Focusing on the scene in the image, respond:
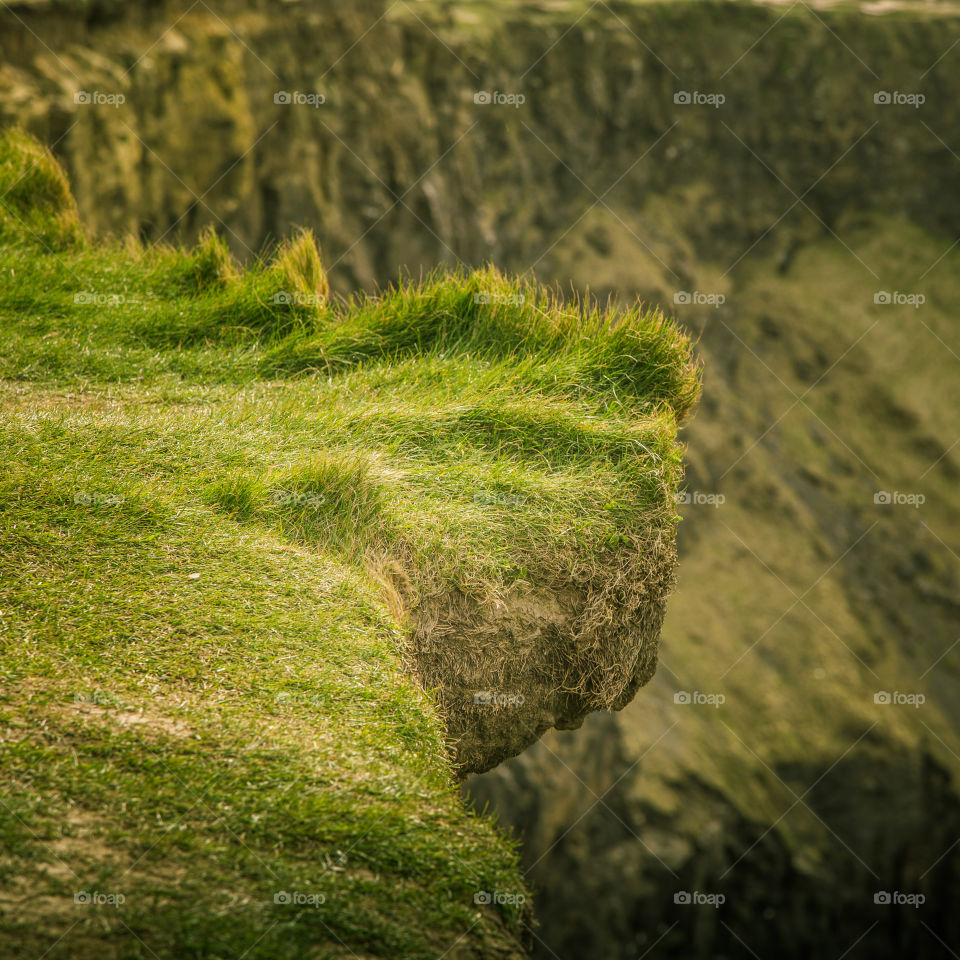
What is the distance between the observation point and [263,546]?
459 centimetres

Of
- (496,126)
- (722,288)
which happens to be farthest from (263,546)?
(722,288)

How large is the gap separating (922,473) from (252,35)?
1627 cm

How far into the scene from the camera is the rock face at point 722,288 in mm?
15862

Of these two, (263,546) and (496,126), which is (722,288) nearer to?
(496,126)

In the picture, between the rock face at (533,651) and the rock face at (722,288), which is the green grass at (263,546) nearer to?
the rock face at (533,651)

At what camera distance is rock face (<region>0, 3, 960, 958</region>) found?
624 inches

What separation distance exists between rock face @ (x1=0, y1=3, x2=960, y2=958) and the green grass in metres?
6.87

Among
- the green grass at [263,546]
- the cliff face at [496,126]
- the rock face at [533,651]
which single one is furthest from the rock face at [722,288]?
the rock face at [533,651]

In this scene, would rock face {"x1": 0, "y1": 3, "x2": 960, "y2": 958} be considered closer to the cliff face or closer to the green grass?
the cliff face

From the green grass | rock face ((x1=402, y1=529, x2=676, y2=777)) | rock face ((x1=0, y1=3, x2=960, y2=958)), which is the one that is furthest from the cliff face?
rock face ((x1=402, y1=529, x2=676, y2=777))

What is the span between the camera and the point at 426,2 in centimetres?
1814

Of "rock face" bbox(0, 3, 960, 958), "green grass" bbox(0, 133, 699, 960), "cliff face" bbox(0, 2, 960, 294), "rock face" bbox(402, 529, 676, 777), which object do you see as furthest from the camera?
"rock face" bbox(0, 3, 960, 958)

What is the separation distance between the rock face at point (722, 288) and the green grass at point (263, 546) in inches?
270

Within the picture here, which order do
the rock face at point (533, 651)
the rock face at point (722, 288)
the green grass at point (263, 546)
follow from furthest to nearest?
the rock face at point (722, 288), the rock face at point (533, 651), the green grass at point (263, 546)
